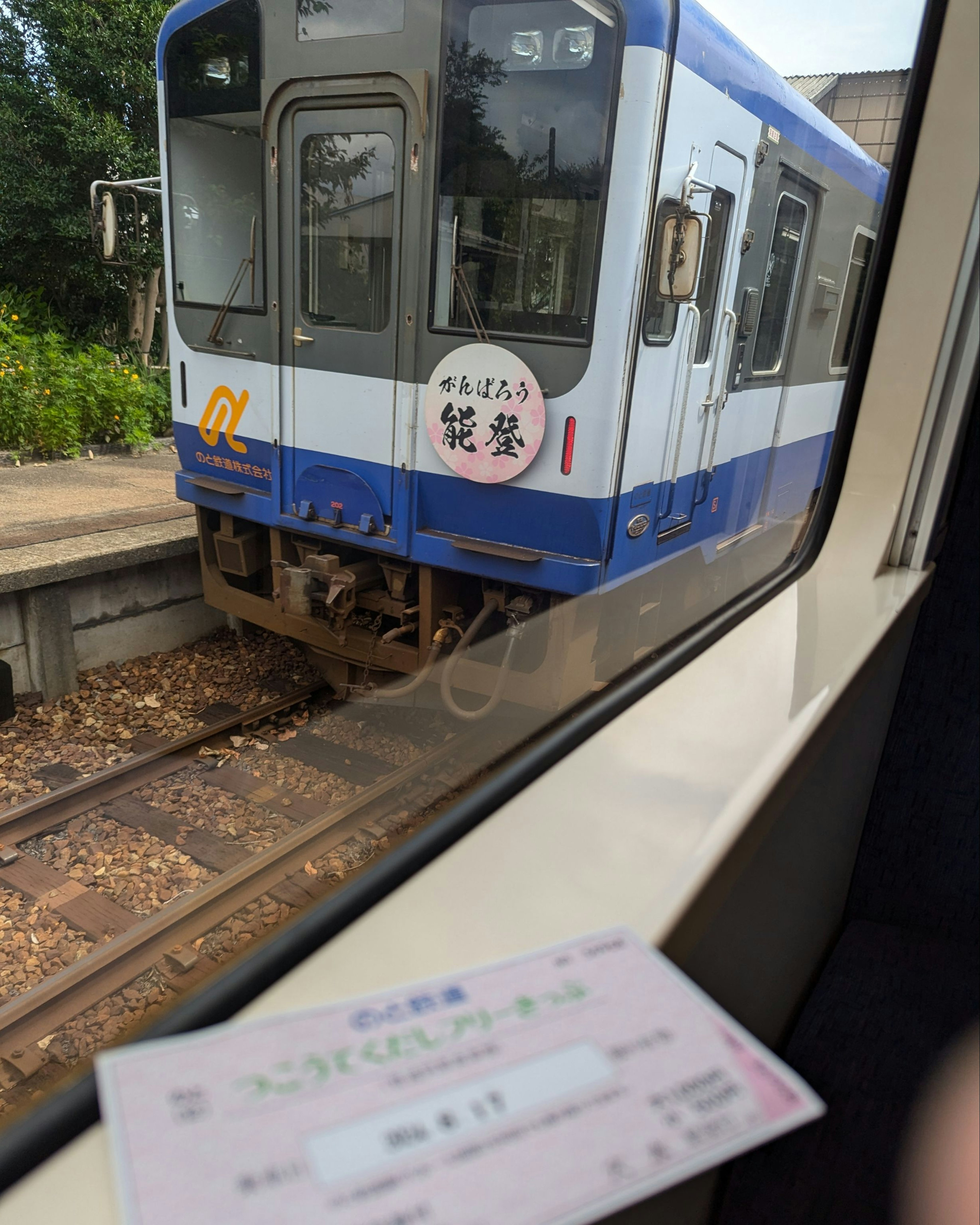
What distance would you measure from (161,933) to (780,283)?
4.00m

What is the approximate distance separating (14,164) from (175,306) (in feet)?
2.54

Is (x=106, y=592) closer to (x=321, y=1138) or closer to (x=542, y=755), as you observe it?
(x=542, y=755)

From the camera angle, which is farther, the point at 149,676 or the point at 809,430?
the point at 809,430

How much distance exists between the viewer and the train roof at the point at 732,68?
8.66 feet

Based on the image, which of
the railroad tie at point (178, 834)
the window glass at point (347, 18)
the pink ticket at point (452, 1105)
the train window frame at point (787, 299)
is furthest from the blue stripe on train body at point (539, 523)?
the pink ticket at point (452, 1105)

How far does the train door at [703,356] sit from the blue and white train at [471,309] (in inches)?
0.7

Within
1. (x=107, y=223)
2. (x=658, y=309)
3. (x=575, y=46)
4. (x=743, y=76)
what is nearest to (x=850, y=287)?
(x=743, y=76)

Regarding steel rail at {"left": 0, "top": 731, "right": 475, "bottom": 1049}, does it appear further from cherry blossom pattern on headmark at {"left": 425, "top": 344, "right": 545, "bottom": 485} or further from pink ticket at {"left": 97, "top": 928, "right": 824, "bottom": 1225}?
pink ticket at {"left": 97, "top": 928, "right": 824, "bottom": 1225}

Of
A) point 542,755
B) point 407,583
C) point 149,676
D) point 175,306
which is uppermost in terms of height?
point 175,306

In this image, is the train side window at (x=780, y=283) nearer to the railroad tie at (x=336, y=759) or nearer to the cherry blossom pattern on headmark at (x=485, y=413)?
the cherry blossom pattern on headmark at (x=485, y=413)

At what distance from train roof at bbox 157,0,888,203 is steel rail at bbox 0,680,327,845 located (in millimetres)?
2760

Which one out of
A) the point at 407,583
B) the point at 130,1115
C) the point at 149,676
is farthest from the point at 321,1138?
the point at 149,676

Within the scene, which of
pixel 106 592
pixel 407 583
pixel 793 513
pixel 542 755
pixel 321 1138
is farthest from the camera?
pixel 793 513

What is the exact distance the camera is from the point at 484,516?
3.27 metres
